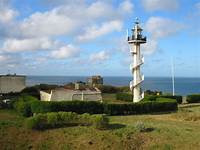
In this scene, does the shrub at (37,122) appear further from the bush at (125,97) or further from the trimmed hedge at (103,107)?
the bush at (125,97)

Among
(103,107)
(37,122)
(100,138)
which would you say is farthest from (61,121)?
(103,107)

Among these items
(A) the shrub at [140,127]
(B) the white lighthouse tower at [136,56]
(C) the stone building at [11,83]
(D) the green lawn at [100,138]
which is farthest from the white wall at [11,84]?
(A) the shrub at [140,127]

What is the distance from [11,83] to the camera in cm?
5503

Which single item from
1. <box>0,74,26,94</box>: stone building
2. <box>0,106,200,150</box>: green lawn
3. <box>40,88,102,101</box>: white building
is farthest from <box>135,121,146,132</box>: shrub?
<box>0,74,26,94</box>: stone building

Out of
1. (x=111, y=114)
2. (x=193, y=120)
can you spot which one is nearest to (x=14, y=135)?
(x=111, y=114)

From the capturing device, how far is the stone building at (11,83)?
54.0 metres

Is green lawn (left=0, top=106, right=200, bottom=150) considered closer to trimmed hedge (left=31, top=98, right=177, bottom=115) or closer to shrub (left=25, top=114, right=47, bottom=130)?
shrub (left=25, top=114, right=47, bottom=130)

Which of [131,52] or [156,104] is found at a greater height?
[131,52]

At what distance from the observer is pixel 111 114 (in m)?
34.4

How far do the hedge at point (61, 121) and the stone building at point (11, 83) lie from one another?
96.0 feet

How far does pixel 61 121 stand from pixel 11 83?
30873 millimetres

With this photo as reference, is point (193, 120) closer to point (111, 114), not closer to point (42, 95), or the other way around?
point (111, 114)

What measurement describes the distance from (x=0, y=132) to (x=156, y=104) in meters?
17.4

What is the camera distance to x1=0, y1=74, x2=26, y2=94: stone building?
54.0 metres
